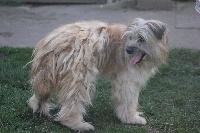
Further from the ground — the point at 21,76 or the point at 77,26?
the point at 77,26

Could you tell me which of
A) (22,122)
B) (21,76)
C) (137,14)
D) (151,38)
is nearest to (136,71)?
(151,38)

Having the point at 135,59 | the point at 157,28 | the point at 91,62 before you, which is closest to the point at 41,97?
the point at 91,62

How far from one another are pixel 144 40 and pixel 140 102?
130cm

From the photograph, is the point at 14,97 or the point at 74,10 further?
the point at 74,10

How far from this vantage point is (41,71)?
481cm

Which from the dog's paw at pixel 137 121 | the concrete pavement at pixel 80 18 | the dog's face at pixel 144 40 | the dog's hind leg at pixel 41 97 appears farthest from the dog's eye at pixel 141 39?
the concrete pavement at pixel 80 18

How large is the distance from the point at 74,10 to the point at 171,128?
581cm

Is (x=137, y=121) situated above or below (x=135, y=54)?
below

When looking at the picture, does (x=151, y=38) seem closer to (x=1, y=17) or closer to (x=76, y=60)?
(x=76, y=60)

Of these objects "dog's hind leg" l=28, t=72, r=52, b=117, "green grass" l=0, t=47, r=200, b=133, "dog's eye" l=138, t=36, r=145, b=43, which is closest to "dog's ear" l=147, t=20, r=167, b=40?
"dog's eye" l=138, t=36, r=145, b=43

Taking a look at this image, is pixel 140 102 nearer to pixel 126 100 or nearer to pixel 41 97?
pixel 126 100

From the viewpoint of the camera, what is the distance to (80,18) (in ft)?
32.2

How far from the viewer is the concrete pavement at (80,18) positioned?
851 cm

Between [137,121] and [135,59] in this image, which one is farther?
[137,121]
